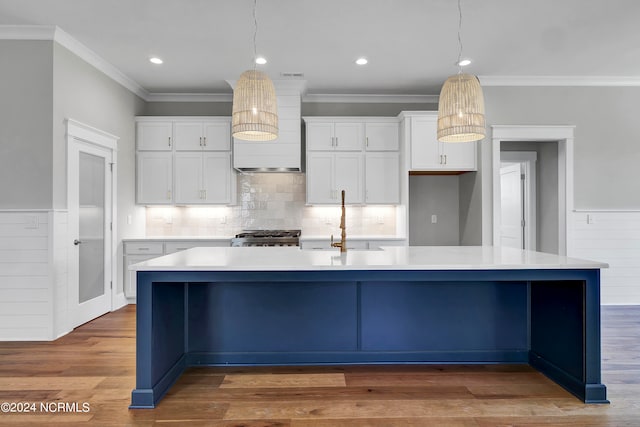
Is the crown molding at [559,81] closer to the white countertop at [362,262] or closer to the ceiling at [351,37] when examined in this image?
the ceiling at [351,37]

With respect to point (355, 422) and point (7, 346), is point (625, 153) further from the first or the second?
point (7, 346)

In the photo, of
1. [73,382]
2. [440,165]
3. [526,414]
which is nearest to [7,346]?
[73,382]

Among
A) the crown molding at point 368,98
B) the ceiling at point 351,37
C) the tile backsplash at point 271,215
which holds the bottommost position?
the tile backsplash at point 271,215

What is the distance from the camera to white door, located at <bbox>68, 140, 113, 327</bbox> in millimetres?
3801

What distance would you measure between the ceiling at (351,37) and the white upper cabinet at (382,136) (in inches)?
20.9

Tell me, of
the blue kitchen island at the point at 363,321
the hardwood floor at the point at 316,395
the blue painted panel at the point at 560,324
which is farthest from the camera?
the blue kitchen island at the point at 363,321

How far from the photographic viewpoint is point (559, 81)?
15.6 ft

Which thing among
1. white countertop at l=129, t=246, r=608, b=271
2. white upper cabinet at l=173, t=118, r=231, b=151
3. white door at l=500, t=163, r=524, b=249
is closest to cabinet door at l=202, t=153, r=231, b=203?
white upper cabinet at l=173, t=118, r=231, b=151

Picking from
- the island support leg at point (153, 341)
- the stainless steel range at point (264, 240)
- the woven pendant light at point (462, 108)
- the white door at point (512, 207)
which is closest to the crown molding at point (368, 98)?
the white door at point (512, 207)

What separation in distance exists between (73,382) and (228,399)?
1.14 m

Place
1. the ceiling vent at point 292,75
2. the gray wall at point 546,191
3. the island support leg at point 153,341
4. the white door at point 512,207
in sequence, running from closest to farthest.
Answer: the island support leg at point 153,341
the ceiling vent at point 292,75
the gray wall at point 546,191
the white door at point 512,207

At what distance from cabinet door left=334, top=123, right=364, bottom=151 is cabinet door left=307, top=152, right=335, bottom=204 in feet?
0.65

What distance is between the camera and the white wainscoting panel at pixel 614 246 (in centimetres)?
480

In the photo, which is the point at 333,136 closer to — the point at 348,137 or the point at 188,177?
the point at 348,137
